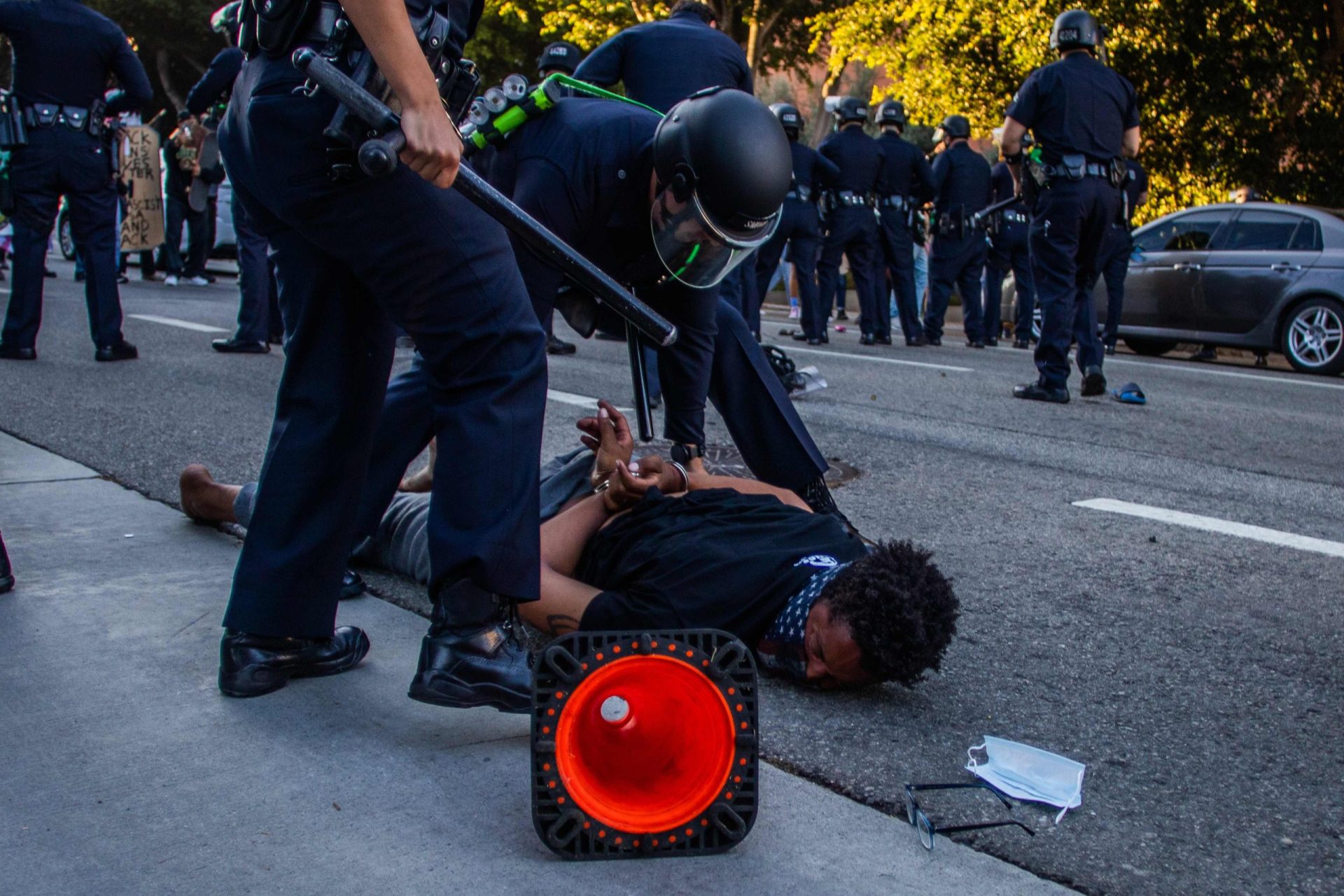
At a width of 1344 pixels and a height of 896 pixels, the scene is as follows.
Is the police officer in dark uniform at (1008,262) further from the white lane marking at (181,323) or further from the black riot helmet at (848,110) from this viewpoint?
the white lane marking at (181,323)

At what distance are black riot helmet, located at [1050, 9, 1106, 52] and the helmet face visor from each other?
5474 mm

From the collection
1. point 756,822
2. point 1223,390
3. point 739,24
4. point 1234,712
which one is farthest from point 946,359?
point 739,24

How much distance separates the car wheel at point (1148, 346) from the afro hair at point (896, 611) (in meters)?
11.1

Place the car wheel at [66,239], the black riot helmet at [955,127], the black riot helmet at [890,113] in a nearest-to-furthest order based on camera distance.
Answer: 1. the black riot helmet at [890,113]
2. the black riot helmet at [955,127]
3. the car wheel at [66,239]

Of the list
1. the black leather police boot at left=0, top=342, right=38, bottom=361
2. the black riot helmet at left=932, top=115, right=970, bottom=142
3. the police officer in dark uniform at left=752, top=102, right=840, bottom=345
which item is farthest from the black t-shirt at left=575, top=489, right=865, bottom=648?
the black riot helmet at left=932, top=115, right=970, bottom=142

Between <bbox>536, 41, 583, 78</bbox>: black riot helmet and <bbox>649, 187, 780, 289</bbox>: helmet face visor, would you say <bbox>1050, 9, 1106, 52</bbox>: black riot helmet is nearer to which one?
<bbox>536, 41, 583, 78</bbox>: black riot helmet

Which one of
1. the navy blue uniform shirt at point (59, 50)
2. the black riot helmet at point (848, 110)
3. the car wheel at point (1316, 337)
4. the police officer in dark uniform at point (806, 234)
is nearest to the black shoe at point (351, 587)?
the navy blue uniform shirt at point (59, 50)

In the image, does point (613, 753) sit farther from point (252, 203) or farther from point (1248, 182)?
point (1248, 182)

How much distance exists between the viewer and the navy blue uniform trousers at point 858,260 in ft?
39.7

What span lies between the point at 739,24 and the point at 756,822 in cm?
2584

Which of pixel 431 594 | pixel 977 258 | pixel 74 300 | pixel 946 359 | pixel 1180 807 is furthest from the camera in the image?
pixel 977 258

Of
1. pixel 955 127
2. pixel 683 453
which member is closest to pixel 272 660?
pixel 683 453

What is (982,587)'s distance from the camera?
3.58m

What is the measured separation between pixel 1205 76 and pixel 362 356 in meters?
16.8
